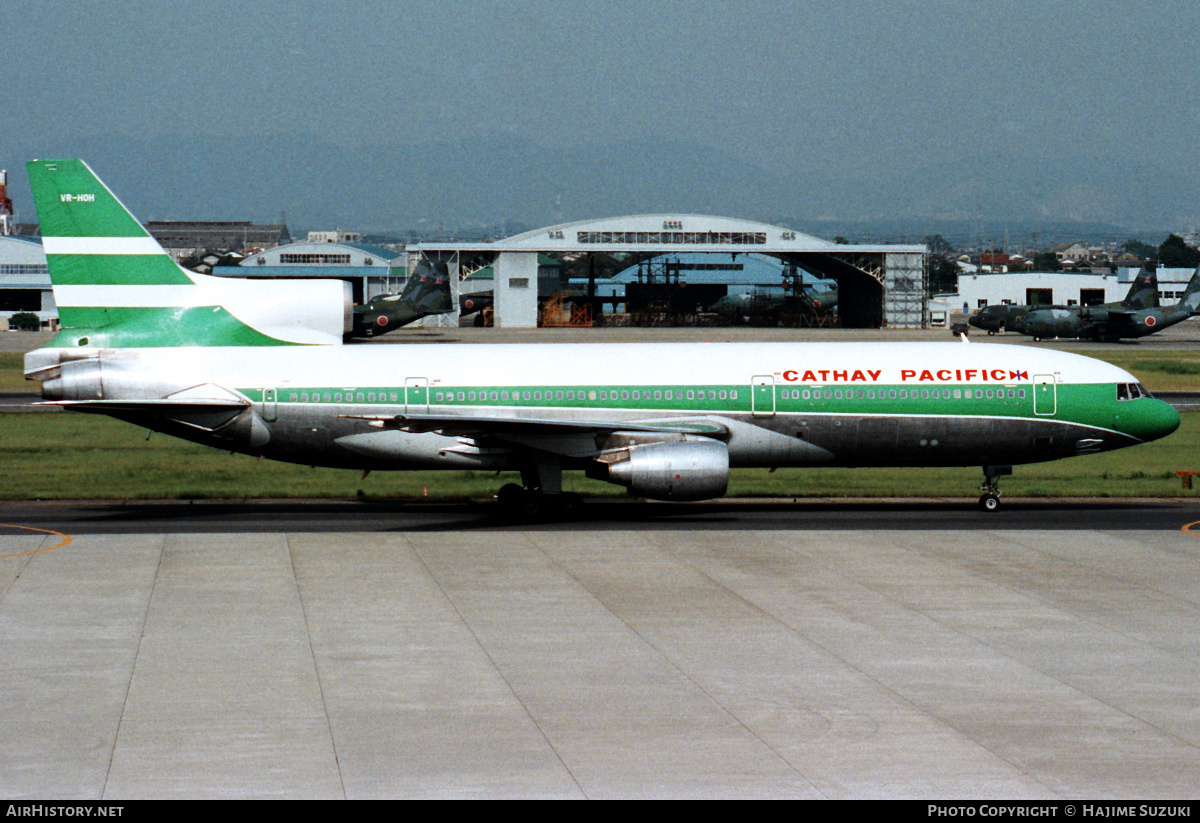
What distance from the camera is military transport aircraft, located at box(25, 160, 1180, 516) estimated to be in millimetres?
35188

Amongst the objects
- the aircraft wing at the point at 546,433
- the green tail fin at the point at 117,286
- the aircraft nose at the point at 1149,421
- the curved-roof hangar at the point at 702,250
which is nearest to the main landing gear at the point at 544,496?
the aircraft wing at the point at 546,433

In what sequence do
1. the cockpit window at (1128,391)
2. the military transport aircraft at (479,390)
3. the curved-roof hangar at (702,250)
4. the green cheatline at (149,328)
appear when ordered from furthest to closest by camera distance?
the curved-roof hangar at (702,250)
the cockpit window at (1128,391)
the green cheatline at (149,328)
the military transport aircraft at (479,390)

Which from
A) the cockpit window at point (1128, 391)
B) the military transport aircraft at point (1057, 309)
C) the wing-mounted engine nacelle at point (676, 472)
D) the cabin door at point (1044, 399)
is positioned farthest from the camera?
the military transport aircraft at point (1057, 309)

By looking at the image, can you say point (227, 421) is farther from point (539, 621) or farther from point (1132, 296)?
point (1132, 296)

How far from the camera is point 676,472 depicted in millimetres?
33281

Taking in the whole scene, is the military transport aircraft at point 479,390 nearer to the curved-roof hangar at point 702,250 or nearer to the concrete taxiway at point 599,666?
the concrete taxiway at point 599,666

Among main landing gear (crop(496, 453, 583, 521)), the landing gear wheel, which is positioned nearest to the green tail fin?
main landing gear (crop(496, 453, 583, 521))

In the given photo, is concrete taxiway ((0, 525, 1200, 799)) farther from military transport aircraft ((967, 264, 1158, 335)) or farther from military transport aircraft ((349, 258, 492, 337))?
military transport aircraft ((967, 264, 1158, 335))

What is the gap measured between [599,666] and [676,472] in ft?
43.1

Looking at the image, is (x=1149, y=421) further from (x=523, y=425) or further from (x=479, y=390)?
(x=479, y=390)

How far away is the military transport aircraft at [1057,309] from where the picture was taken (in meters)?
121

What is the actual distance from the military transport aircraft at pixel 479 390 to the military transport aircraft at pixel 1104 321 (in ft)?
291

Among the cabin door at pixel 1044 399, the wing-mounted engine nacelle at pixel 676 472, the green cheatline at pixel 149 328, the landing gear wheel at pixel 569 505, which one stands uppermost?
the green cheatline at pixel 149 328

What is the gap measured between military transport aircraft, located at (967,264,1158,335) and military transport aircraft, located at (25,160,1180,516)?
91045 millimetres
